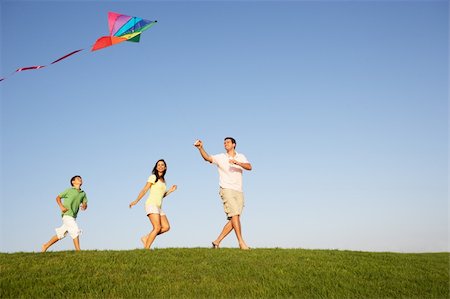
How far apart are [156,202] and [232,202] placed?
6.76 feet

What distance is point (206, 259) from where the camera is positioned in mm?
10898

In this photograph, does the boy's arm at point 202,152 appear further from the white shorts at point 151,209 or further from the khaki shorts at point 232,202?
the white shorts at point 151,209

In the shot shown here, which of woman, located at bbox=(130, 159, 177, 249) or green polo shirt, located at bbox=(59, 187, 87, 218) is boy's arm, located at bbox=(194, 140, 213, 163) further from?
green polo shirt, located at bbox=(59, 187, 87, 218)

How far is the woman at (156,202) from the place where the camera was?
12531 mm

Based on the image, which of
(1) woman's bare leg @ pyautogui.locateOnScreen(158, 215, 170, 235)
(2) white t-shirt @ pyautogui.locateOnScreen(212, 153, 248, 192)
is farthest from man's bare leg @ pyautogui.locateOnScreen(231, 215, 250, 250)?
(1) woman's bare leg @ pyautogui.locateOnScreen(158, 215, 170, 235)

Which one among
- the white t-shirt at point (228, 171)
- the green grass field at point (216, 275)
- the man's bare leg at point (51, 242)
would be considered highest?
the white t-shirt at point (228, 171)

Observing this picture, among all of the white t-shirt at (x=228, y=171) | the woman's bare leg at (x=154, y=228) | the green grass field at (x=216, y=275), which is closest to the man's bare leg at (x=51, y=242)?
the green grass field at (x=216, y=275)

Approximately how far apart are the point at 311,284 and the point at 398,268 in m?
Answer: 2.92

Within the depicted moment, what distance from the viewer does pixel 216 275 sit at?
31.5 feet

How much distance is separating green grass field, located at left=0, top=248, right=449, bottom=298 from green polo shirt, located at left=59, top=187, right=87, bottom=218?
6.63 ft

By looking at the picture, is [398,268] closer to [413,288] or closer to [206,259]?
[413,288]

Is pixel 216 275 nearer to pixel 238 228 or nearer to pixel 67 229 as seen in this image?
pixel 238 228

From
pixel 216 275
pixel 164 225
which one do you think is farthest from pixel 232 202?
pixel 216 275

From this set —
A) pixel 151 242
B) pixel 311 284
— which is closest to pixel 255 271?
pixel 311 284
